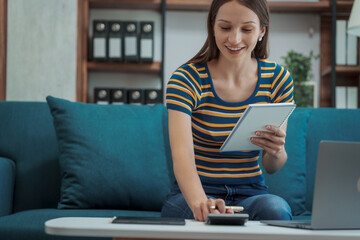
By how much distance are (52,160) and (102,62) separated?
5.14 ft

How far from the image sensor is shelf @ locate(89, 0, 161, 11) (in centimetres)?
350

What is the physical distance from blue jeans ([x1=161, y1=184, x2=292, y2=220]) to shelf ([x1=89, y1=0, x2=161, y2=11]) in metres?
2.34

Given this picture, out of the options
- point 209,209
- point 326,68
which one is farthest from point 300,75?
point 209,209

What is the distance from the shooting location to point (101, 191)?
186 centimetres

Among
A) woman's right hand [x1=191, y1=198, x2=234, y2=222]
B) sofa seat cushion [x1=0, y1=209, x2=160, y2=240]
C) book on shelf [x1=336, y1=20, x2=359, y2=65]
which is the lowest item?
sofa seat cushion [x1=0, y1=209, x2=160, y2=240]

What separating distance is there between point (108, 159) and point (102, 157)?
0.07 feet

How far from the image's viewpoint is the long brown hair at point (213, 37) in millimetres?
1360

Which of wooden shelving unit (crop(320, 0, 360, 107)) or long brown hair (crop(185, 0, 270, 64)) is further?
wooden shelving unit (crop(320, 0, 360, 107))

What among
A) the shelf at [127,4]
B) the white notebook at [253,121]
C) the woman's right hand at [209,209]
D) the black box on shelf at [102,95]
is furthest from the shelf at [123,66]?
the woman's right hand at [209,209]

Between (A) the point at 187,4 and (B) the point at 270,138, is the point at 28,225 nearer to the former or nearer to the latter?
(B) the point at 270,138

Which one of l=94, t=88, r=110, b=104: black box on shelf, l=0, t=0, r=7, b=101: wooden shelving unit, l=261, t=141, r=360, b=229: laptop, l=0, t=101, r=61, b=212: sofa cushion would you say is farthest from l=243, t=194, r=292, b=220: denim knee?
l=94, t=88, r=110, b=104: black box on shelf

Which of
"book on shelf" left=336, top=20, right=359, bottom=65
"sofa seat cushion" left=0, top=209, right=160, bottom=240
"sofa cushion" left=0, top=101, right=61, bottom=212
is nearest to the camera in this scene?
"sofa seat cushion" left=0, top=209, right=160, bottom=240

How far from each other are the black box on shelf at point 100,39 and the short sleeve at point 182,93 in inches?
82.8

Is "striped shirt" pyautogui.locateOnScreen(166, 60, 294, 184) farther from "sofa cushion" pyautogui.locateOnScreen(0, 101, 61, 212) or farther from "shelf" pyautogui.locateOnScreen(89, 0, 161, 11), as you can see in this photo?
"shelf" pyautogui.locateOnScreen(89, 0, 161, 11)
